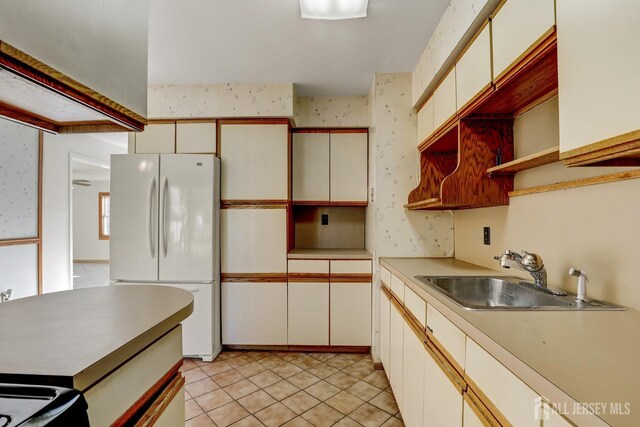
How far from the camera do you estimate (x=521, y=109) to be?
5.34 feet

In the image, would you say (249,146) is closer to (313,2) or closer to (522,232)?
(313,2)

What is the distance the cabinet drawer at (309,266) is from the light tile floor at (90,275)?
4.57 m

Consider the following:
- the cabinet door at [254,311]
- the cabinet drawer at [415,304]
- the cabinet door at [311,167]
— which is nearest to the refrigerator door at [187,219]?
the cabinet door at [254,311]

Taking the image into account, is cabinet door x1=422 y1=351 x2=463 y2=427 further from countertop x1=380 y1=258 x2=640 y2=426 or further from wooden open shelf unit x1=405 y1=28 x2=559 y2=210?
wooden open shelf unit x1=405 y1=28 x2=559 y2=210

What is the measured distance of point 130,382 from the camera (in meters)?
0.89

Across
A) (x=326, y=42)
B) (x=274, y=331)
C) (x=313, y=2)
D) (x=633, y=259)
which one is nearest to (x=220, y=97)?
(x=326, y=42)

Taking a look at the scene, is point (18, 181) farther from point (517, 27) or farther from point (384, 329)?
point (517, 27)

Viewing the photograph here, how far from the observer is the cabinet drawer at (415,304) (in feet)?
4.61

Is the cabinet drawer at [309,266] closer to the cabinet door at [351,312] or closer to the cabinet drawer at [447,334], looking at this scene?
the cabinet door at [351,312]

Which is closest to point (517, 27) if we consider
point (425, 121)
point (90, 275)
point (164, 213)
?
point (425, 121)

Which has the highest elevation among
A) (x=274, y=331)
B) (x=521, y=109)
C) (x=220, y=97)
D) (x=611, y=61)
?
(x=220, y=97)

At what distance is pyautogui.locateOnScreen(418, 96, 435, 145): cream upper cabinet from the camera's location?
2.18 m

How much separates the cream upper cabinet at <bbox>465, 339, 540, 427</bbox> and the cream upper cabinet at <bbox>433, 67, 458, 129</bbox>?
1.37 m

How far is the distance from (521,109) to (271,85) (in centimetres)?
201
